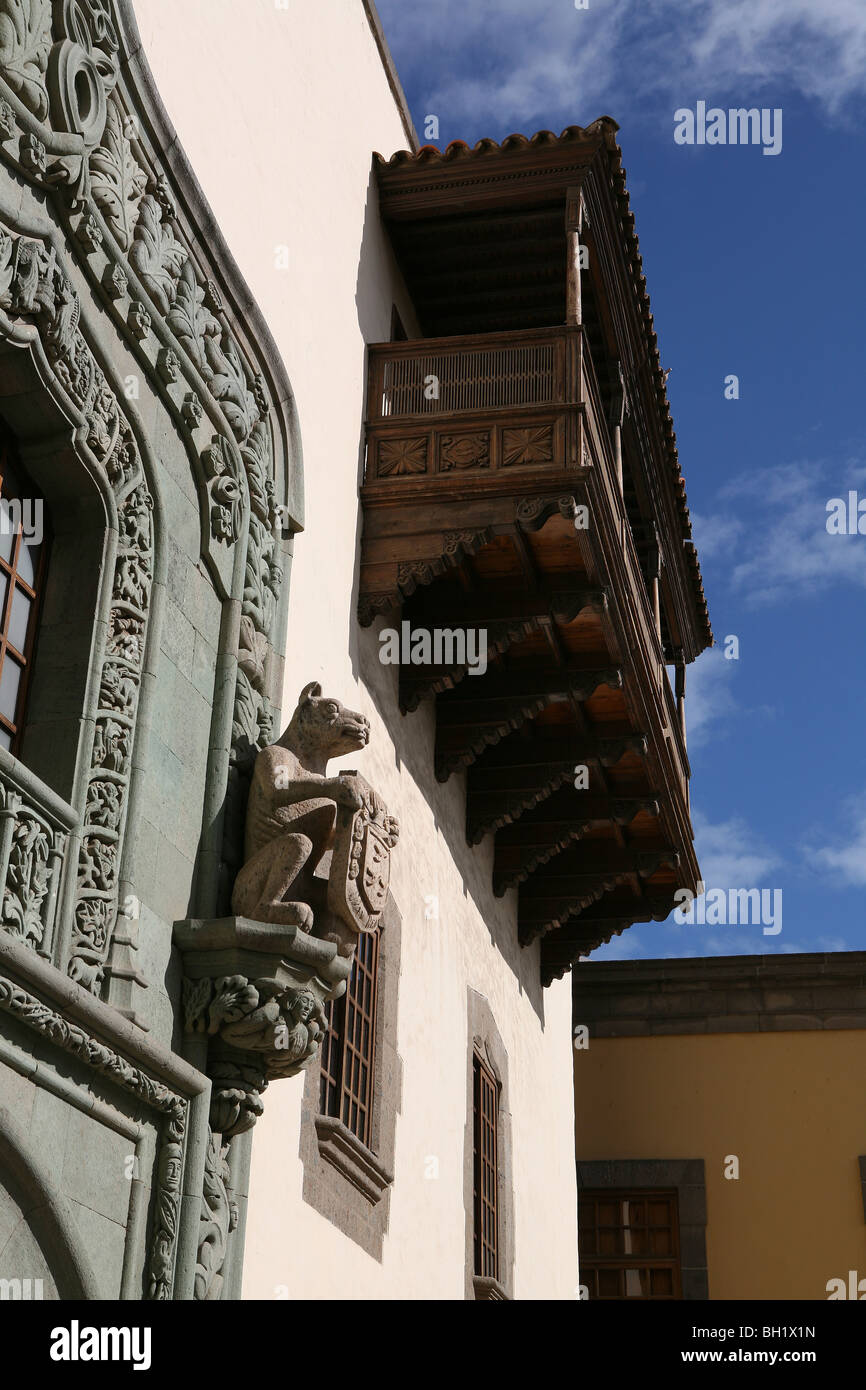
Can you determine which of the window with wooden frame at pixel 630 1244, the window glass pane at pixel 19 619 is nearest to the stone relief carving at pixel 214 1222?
the window glass pane at pixel 19 619

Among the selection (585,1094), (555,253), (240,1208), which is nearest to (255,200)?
(555,253)

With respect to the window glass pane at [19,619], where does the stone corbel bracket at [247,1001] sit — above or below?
below

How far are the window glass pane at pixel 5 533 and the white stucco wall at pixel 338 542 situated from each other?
7.80 feet

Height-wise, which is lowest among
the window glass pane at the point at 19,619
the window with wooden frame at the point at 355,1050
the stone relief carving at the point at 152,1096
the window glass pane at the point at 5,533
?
the stone relief carving at the point at 152,1096

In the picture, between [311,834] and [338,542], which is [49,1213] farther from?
[338,542]

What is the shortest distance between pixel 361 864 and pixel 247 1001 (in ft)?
3.09

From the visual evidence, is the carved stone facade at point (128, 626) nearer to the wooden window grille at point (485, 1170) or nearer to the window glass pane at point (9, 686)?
the window glass pane at point (9, 686)

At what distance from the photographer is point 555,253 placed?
13.3 metres

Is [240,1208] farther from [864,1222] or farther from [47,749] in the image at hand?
[864,1222]

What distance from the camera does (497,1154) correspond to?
13.2 meters

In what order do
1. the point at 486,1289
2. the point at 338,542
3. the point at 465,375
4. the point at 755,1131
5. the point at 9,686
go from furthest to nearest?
the point at 755,1131 < the point at 486,1289 < the point at 465,375 < the point at 338,542 < the point at 9,686

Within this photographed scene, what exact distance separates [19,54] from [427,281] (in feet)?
22.7

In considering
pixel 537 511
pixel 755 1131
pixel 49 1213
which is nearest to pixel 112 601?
pixel 49 1213

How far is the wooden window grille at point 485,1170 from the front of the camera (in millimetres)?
12367
